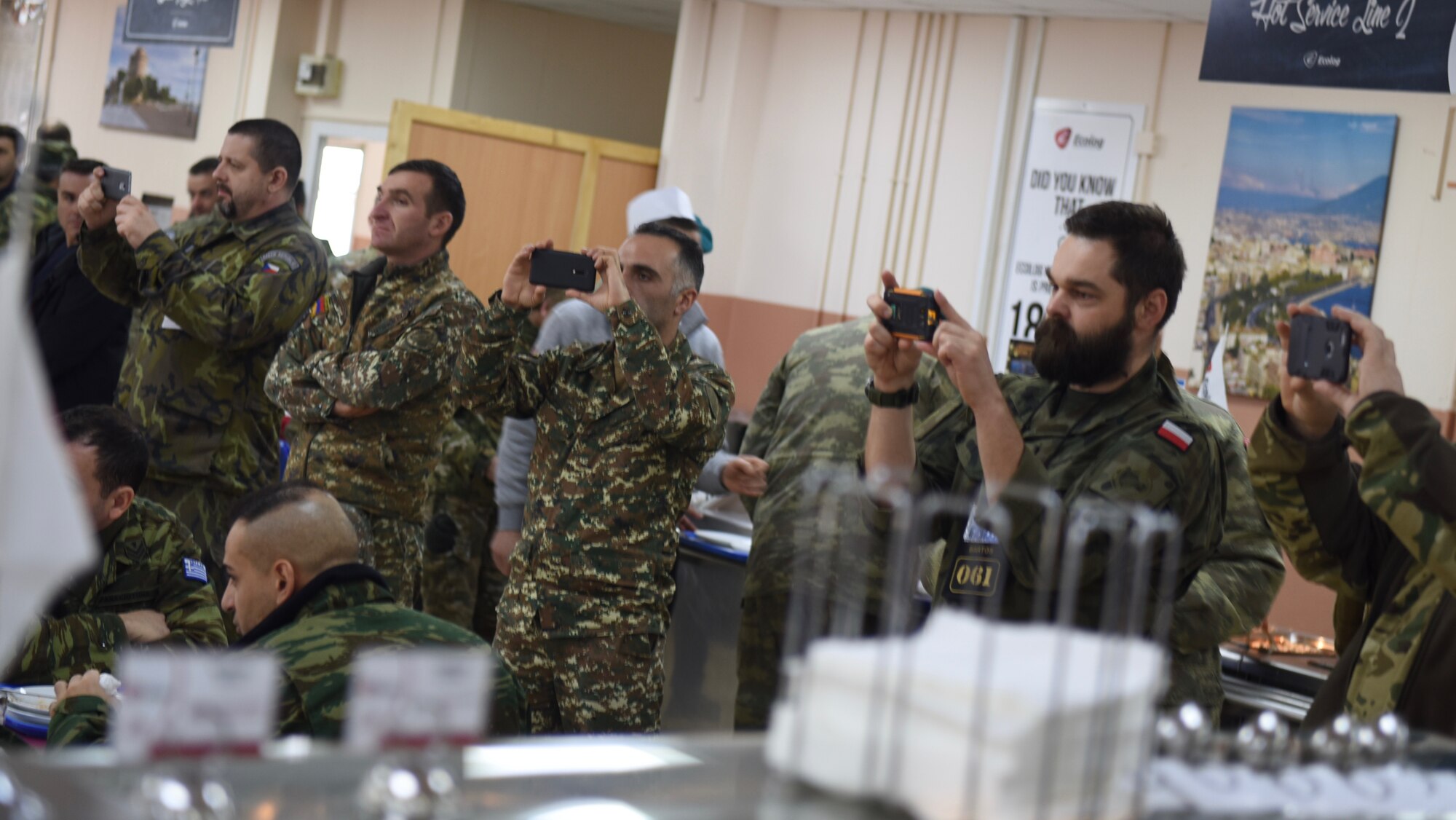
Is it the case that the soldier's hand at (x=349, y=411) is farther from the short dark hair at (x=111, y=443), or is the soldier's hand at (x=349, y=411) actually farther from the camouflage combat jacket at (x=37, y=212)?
the camouflage combat jacket at (x=37, y=212)

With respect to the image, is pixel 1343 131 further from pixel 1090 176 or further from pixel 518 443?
pixel 518 443

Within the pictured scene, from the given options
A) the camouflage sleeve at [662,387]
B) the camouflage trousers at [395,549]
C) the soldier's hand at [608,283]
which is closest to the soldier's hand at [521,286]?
the soldier's hand at [608,283]

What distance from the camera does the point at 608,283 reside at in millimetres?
2961

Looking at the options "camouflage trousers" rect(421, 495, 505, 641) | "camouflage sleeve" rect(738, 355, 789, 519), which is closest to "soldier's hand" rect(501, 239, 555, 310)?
"camouflage sleeve" rect(738, 355, 789, 519)

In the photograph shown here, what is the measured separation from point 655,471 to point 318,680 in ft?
3.82

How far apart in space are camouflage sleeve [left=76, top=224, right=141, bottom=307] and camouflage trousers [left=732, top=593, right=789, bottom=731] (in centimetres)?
174

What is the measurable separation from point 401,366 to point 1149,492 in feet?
6.02

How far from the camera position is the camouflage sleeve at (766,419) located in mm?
3680

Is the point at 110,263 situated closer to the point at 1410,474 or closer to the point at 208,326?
the point at 208,326

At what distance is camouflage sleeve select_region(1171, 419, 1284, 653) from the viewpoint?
8.07 ft

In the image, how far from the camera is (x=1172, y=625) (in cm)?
241

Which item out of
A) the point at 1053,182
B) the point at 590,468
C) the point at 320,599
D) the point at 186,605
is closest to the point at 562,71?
the point at 1053,182

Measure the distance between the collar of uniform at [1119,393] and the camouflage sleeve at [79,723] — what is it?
1.47 metres

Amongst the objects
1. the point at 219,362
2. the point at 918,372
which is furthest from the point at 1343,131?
the point at 219,362
